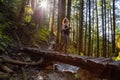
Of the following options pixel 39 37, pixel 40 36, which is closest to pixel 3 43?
pixel 39 37

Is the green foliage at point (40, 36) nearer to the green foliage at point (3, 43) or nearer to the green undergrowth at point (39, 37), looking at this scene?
the green undergrowth at point (39, 37)

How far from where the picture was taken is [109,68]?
328 inches

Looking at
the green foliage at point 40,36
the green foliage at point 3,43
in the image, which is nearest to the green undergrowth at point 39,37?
the green foliage at point 40,36

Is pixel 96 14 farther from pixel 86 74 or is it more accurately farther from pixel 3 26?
pixel 86 74

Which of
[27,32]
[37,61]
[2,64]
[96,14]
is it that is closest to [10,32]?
[27,32]

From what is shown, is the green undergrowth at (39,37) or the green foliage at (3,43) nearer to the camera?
the green foliage at (3,43)

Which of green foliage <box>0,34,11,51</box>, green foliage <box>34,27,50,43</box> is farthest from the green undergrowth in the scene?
green foliage <box>0,34,11,51</box>

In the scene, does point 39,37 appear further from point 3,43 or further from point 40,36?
point 3,43

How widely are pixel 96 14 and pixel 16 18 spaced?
20255mm

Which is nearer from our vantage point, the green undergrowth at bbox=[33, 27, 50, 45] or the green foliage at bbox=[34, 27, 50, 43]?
the green undergrowth at bbox=[33, 27, 50, 45]

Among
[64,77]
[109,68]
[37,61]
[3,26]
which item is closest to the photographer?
[109,68]

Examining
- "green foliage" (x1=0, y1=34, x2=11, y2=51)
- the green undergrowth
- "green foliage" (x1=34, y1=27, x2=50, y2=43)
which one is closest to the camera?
"green foliage" (x1=0, y1=34, x2=11, y2=51)

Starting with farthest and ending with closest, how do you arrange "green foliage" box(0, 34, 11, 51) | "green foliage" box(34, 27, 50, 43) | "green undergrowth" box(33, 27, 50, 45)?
"green foliage" box(34, 27, 50, 43) → "green undergrowth" box(33, 27, 50, 45) → "green foliage" box(0, 34, 11, 51)

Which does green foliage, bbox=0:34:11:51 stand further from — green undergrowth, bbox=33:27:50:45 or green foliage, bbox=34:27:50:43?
green foliage, bbox=34:27:50:43
